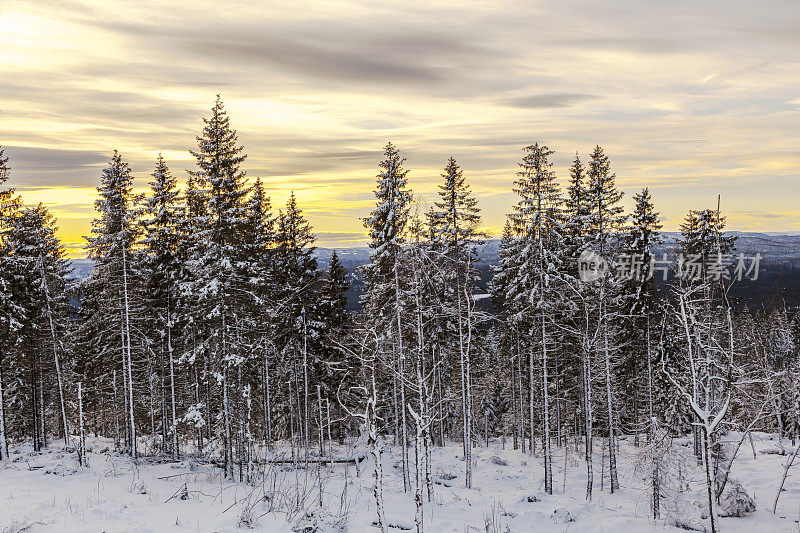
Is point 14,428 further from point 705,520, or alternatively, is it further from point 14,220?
point 705,520

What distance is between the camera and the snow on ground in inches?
606

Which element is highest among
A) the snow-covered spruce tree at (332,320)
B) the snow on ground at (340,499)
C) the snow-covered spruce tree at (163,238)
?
the snow-covered spruce tree at (163,238)

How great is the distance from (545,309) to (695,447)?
18.0 metres

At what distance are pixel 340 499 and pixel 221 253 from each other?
12232 mm

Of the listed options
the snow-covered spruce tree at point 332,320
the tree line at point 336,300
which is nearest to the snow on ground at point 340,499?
the tree line at point 336,300

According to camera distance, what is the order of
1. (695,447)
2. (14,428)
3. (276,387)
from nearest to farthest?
(695,447)
(276,387)
(14,428)

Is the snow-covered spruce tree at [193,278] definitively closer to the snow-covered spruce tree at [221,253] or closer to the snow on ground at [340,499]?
the snow-covered spruce tree at [221,253]

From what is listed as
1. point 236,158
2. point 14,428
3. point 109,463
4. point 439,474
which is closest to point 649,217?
point 439,474

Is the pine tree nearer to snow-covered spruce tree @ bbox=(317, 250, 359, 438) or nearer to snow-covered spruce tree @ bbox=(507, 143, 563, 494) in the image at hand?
snow-covered spruce tree @ bbox=(317, 250, 359, 438)

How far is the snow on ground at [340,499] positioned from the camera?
606 inches

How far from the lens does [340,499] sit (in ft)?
70.6

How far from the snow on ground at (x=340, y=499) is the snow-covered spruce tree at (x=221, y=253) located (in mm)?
5198

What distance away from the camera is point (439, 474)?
101ft

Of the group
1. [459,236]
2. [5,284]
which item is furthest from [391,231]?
[5,284]
